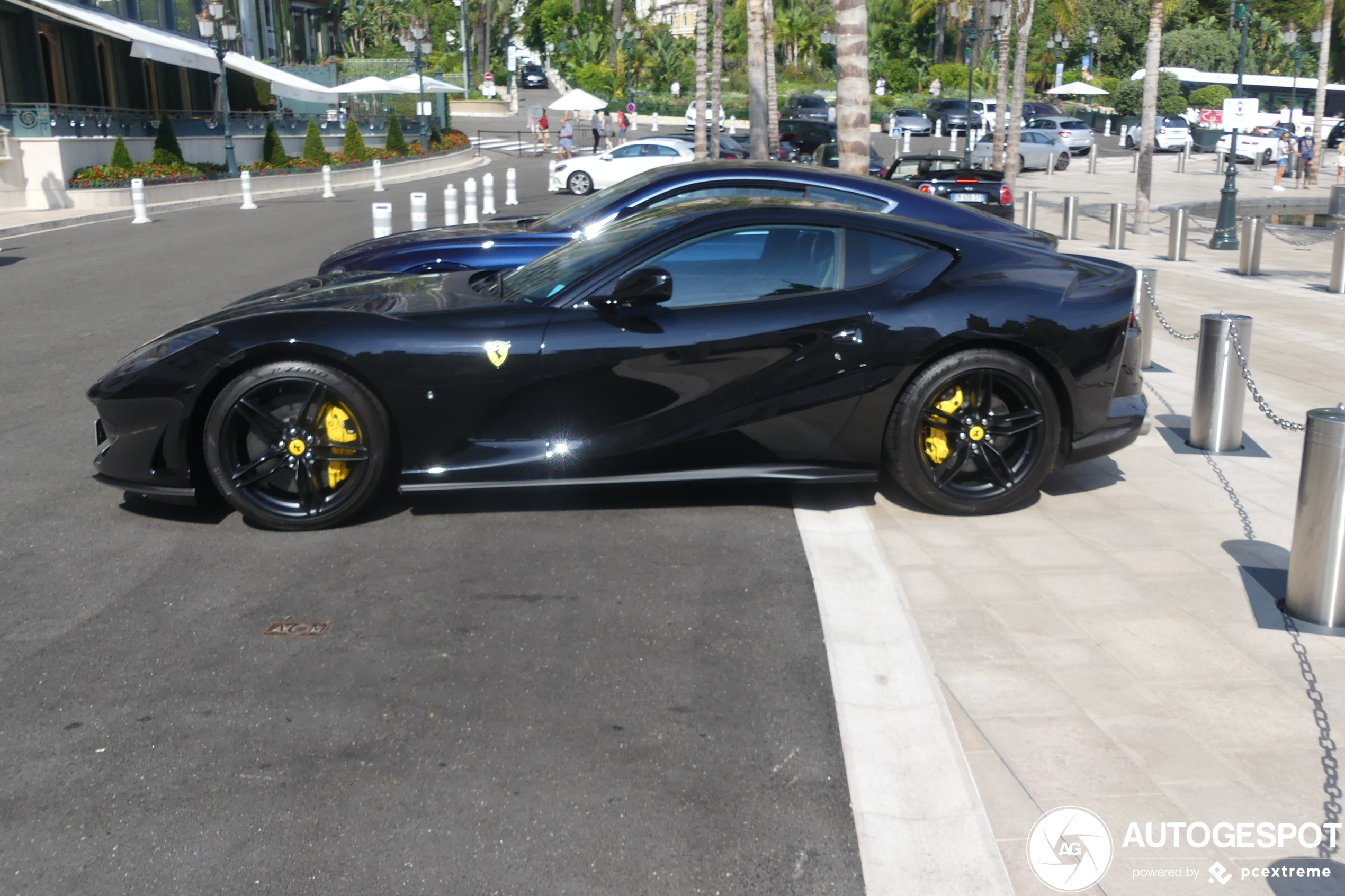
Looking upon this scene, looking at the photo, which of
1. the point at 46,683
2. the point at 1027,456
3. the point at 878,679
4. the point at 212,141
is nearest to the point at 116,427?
the point at 46,683

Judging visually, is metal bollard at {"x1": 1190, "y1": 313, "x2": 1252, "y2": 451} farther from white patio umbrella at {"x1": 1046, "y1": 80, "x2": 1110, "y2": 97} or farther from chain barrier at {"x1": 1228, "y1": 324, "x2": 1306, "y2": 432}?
white patio umbrella at {"x1": 1046, "y1": 80, "x2": 1110, "y2": 97}

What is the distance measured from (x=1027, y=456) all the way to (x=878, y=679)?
Answer: 2.13 meters

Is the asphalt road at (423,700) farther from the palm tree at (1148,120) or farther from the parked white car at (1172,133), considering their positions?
the parked white car at (1172,133)

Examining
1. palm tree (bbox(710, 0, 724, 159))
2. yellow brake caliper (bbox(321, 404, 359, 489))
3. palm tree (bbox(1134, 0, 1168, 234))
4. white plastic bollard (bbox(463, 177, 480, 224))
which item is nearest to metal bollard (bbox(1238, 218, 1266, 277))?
palm tree (bbox(1134, 0, 1168, 234))

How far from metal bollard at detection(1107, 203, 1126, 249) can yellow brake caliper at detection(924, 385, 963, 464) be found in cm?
1439

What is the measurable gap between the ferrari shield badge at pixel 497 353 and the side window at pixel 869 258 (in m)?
1.60

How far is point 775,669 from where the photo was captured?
4184 mm

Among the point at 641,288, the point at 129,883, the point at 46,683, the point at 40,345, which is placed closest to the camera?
the point at 129,883

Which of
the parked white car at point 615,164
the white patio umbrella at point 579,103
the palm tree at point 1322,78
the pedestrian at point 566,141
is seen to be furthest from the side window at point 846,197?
the white patio umbrella at point 579,103

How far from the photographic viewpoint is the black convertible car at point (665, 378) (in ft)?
17.7

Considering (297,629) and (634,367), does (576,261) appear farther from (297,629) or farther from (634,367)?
(297,629)

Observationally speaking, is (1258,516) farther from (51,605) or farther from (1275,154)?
(1275,154)

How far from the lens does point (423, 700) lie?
12.9 ft

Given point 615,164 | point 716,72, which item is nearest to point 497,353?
point 615,164
